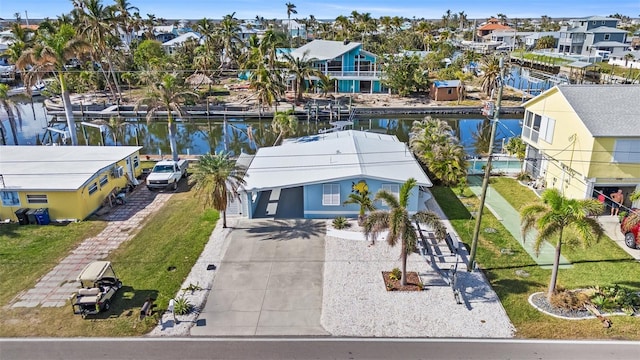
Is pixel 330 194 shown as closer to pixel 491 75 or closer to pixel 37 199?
pixel 37 199

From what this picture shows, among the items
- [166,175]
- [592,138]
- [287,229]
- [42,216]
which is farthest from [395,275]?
[42,216]

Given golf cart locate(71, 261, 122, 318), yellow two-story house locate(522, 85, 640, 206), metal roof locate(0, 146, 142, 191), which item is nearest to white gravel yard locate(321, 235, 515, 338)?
golf cart locate(71, 261, 122, 318)

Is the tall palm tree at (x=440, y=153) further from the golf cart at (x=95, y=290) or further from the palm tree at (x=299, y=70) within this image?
the palm tree at (x=299, y=70)

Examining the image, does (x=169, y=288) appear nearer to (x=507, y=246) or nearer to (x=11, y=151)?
(x=507, y=246)

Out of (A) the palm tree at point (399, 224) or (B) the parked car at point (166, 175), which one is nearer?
(A) the palm tree at point (399, 224)

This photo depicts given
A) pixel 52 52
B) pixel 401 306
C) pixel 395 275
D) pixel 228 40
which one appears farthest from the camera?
pixel 228 40

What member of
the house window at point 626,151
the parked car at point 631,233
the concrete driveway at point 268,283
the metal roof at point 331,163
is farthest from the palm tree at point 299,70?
the parked car at point 631,233
